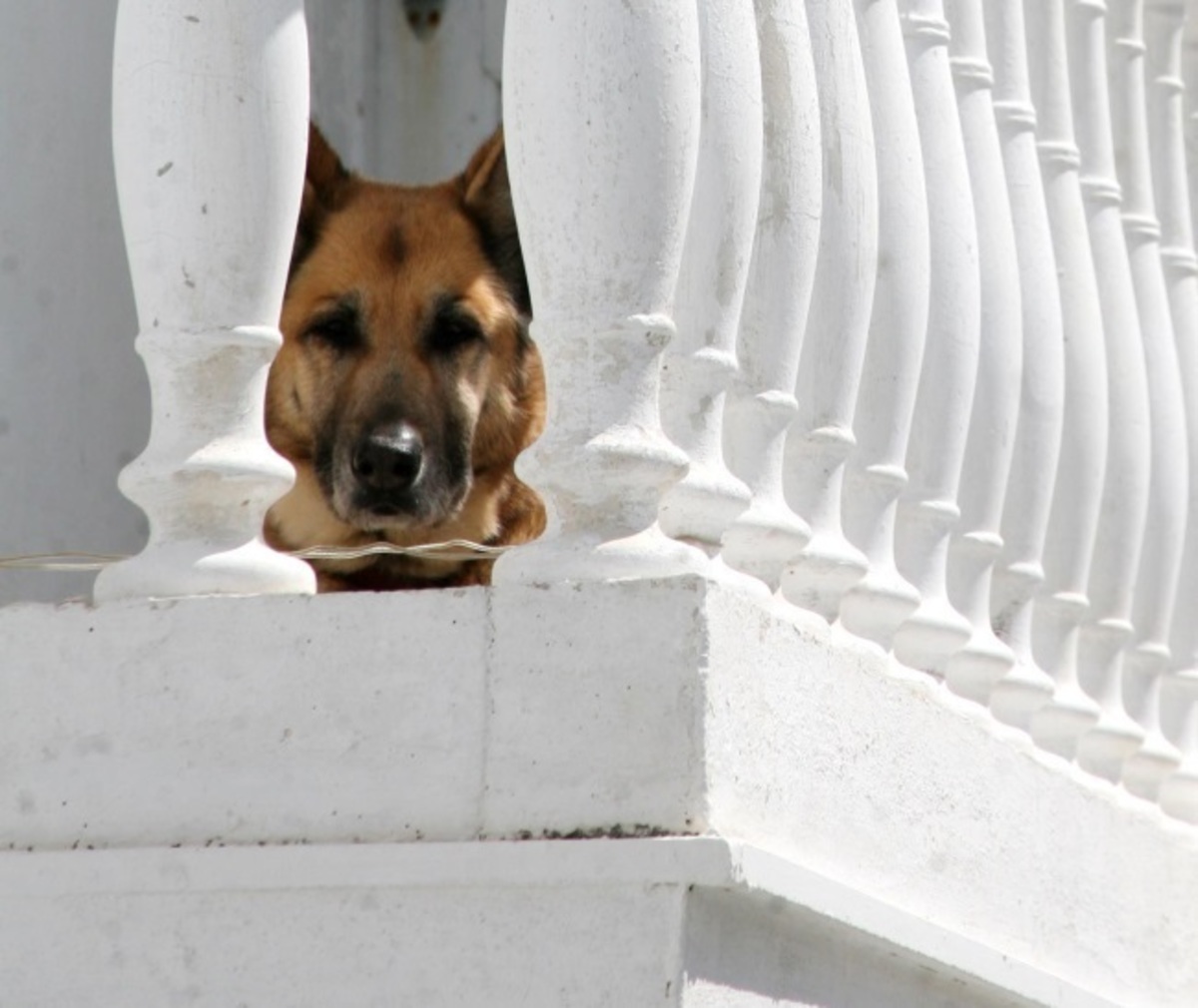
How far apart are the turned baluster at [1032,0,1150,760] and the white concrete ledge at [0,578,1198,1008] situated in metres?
1.10

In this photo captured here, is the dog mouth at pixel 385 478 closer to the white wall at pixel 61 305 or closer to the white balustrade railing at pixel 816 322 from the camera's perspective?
the white wall at pixel 61 305

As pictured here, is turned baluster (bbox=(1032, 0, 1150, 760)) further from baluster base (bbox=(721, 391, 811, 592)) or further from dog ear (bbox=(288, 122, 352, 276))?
dog ear (bbox=(288, 122, 352, 276))

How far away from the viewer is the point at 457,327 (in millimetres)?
4559

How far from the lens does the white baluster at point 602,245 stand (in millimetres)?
2305

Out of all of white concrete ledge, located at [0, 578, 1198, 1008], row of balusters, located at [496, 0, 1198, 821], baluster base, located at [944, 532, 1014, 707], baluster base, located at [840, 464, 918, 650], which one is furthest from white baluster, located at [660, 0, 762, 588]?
baluster base, located at [944, 532, 1014, 707]

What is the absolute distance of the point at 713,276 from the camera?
246 centimetres

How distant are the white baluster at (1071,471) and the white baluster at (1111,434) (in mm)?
52

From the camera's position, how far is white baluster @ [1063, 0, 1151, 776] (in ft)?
12.2

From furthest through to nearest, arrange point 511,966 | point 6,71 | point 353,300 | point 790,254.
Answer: point 353,300 → point 6,71 → point 790,254 → point 511,966

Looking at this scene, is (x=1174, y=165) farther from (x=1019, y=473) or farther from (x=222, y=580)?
(x=222, y=580)

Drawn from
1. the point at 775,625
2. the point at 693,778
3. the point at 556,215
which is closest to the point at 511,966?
the point at 693,778

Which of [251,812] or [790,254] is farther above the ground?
[790,254]

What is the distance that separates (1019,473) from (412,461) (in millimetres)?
1211

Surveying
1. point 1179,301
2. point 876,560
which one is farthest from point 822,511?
point 1179,301
